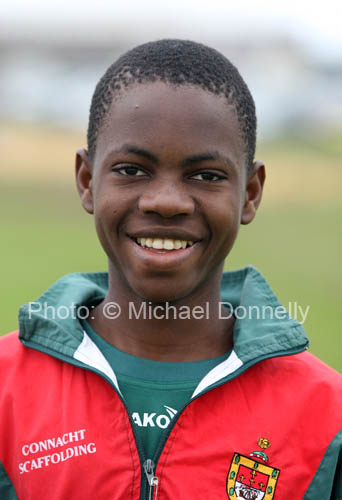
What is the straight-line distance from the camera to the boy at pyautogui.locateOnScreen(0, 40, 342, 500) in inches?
76.5

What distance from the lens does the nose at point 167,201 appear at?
194 cm

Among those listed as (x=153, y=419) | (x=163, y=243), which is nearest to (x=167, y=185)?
(x=163, y=243)

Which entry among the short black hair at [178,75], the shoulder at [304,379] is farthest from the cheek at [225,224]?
the shoulder at [304,379]

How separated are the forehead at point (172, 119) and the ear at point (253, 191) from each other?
221 mm

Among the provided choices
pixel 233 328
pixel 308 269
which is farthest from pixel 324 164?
pixel 233 328

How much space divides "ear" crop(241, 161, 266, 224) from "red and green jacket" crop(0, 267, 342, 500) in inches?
15.1

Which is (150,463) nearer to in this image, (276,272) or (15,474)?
(15,474)

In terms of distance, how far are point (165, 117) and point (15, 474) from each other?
107 centimetres

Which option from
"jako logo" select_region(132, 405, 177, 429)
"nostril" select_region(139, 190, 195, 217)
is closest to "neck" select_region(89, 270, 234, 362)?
"jako logo" select_region(132, 405, 177, 429)

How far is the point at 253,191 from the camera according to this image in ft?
7.59

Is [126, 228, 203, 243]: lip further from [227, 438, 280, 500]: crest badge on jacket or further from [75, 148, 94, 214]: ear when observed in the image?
[227, 438, 280, 500]: crest badge on jacket

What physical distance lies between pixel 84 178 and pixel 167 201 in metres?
0.46

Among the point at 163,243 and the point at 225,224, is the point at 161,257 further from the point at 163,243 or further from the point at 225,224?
the point at 225,224

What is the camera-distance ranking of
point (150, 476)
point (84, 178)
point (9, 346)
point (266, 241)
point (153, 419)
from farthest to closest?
point (266, 241)
point (84, 178)
point (9, 346)
point (153, 419)
point (150, 476)
